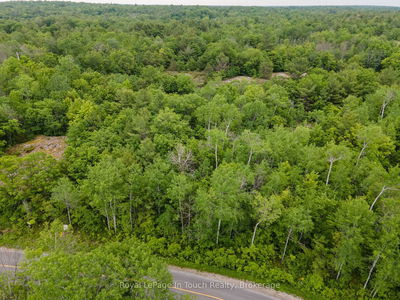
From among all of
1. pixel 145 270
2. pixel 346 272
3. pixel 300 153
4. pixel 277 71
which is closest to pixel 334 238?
pixel 346 272

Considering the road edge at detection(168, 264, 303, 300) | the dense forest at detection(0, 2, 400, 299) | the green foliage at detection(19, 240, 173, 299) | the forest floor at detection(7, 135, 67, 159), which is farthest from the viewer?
the forest floor at detection(7, 135, 67, 159)

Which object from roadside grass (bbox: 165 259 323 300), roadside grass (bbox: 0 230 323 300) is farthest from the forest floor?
roadside grass (bbox: 165 259 323 300)

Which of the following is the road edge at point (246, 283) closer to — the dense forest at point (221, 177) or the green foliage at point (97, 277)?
the dense forest at point (221, 177)

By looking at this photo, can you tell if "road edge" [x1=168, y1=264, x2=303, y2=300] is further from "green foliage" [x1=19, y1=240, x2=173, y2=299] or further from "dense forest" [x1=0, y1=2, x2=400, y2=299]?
"green foliage" [x1=19, y1=240, x2=173, y2=299]

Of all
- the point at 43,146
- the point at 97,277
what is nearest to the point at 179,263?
the point at 97,277

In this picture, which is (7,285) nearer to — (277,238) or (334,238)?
(277,238)

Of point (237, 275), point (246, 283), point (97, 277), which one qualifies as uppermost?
point (97, 277)

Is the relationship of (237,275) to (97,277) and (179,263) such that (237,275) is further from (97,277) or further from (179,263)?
(97,277)

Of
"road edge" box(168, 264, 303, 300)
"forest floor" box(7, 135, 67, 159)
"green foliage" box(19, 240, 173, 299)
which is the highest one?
"green foliage" box(19, 240, 173, 299)

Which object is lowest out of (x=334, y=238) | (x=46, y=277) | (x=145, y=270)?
(x=334, y=238)
